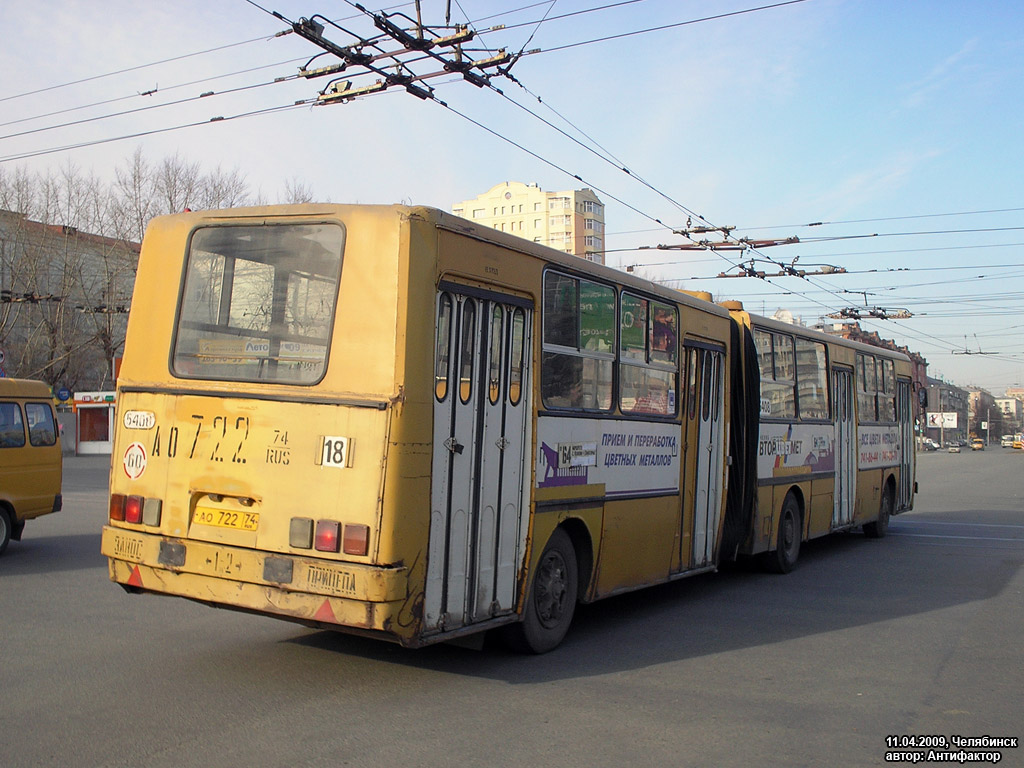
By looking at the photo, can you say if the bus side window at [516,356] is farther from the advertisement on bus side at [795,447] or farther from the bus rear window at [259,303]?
the advertisement on bus side at [795,447]

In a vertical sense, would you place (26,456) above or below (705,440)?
below

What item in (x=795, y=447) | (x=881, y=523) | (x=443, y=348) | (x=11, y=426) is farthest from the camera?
(x=881, y=523)

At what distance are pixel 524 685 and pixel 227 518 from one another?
7.38 ft

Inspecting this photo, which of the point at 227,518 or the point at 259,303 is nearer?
the point at 227,518

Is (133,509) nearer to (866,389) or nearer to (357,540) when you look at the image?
(357,540)

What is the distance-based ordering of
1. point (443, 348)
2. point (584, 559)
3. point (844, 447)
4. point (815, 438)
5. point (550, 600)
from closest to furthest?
point (443, 348), point (550, 600), point (584, 559), point (815, 438), point (844, 447)

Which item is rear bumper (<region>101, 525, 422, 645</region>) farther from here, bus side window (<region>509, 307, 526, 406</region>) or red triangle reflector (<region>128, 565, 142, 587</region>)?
bus side window (<region>509, 307, 526, 406</region>)

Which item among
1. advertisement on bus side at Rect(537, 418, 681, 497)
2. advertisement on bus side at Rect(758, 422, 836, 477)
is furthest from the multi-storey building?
advertisement on bus side at Rect(537, 418, 681, 497)

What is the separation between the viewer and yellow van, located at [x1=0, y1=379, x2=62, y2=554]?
461 inches

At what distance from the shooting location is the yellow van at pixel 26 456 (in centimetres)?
1171

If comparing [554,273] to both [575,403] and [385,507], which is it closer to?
[575,403]

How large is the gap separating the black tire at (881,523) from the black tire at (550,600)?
424 inches

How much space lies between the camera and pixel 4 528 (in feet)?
38.5

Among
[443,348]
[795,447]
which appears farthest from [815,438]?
[443,348]
